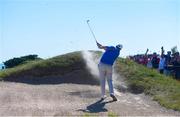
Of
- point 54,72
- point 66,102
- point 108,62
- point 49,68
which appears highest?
point 108,62

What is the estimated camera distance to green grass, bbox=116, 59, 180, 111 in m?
16.4

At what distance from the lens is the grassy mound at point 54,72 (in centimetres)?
2112

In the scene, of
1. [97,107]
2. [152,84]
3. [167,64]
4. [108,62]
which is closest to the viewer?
[97,107]

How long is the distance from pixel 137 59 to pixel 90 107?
16584 millimetres

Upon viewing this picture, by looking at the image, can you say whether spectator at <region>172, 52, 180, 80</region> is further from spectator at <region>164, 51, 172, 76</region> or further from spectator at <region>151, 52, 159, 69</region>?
spectator at <region>151, 52, 159, 69</region>

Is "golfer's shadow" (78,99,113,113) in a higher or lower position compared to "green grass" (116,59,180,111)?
higher

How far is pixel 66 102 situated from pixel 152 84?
416cm

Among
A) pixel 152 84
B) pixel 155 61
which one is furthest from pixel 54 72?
pixel 155 61

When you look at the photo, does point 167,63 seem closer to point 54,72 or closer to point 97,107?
point 54,72

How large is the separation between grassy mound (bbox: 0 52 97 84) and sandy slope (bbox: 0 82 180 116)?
1561 millimetres

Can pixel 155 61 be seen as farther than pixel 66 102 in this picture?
Yes

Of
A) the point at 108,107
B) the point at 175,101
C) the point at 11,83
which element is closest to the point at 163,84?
the point at 175,101

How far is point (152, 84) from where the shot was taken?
18.9 metres

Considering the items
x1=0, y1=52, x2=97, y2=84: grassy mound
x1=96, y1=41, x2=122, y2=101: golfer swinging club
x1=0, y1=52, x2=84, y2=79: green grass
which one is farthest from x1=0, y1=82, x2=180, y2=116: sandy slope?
x1=0, y1=52, x2=84, y2=79: green grass
